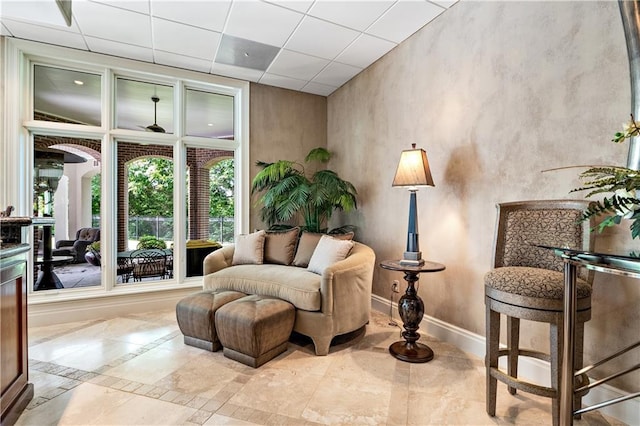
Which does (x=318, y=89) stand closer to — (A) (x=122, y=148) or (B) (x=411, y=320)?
(A) (x=122, y=148)

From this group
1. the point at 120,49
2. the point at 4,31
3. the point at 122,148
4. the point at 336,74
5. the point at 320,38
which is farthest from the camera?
the point at 336,74

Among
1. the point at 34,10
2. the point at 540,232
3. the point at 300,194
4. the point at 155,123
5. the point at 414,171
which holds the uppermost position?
the point at 34,10

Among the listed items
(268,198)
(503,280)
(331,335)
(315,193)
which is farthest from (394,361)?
(268,198)

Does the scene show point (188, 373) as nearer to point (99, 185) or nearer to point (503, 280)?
point (503, 280)

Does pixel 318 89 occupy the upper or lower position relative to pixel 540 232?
upper

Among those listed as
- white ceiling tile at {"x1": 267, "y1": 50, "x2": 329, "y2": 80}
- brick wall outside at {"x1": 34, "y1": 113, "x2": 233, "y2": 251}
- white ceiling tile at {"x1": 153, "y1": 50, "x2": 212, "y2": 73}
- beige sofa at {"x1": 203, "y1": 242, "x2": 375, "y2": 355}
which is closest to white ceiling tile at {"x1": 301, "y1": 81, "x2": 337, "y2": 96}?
white ceiling tile at {"x1": 267, "y1": 50, "x2": 329, "y2": 80}

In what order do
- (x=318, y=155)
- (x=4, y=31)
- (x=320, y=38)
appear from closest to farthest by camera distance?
(x=4, y=31) < (x=320, y=38) < (x=318, y=155)

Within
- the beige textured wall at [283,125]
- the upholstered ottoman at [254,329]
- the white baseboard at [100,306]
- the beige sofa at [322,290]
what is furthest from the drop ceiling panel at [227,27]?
the white baseboard at [100,306]

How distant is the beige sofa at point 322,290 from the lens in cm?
242

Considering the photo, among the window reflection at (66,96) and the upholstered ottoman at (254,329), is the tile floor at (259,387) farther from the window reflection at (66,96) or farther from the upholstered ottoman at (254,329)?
the window reflection at (66,96)

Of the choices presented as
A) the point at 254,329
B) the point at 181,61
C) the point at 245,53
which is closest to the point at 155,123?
the point at 181,61

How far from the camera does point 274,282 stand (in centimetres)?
273

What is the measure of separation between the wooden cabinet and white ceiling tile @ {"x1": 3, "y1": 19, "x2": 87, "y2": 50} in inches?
90.9

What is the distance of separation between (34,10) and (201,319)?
8.25 ft
